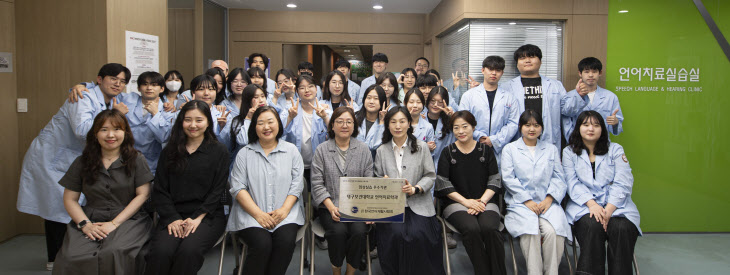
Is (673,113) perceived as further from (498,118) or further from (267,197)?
(267,197)

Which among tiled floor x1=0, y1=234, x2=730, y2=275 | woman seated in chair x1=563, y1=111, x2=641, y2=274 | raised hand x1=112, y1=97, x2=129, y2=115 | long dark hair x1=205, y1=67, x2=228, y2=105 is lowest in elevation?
tiled floor x1=0, y1=234, x2=730, y2=275

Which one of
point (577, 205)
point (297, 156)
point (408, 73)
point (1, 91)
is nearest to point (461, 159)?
point (577, 205)

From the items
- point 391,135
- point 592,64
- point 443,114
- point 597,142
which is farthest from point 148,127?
point 592,64

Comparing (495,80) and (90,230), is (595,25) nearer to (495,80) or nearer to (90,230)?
(495,80)

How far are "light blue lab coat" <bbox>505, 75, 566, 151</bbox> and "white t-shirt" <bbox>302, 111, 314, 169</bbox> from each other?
2014 millimetres

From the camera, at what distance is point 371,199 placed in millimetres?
3072

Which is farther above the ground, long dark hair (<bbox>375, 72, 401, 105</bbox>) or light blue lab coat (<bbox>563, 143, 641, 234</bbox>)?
long dark hair (<bbox>375, 72, 401, 105</bbox>)

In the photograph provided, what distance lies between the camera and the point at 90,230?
289cm

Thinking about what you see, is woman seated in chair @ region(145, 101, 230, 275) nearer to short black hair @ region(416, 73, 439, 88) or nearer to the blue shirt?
the blue shirt

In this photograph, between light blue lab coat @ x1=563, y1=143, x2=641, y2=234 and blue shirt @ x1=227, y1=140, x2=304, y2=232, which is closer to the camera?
blue shirt @ x1=227, y1=140, x2=304, y2=232

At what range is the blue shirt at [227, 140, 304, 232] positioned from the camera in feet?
10.4

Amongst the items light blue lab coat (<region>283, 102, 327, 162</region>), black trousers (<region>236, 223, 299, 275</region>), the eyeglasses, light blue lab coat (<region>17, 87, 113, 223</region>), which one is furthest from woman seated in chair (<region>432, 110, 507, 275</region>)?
light blue lab coat (<region>17, 87, 113, 223</region>)

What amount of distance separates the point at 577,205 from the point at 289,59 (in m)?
5.87

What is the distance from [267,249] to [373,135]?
4.62 feet
